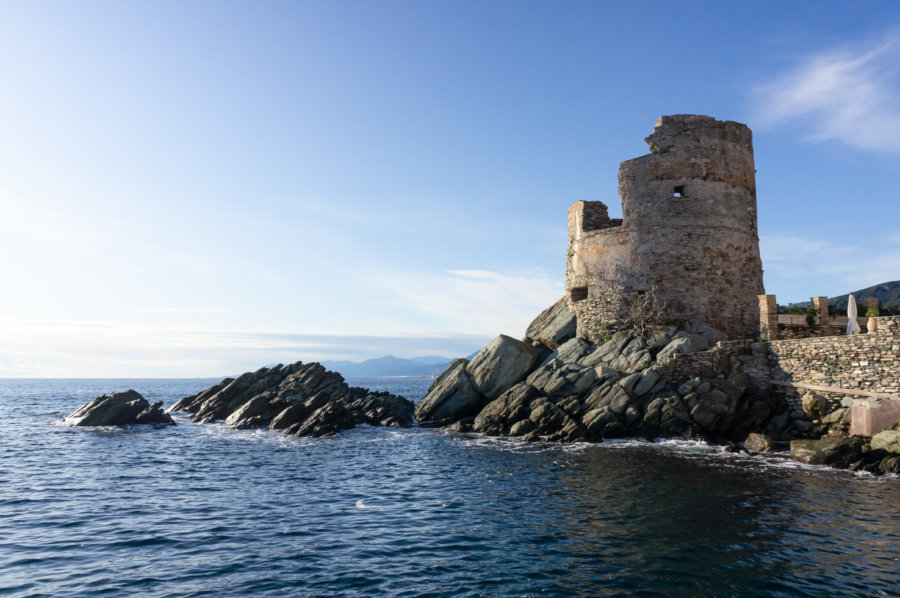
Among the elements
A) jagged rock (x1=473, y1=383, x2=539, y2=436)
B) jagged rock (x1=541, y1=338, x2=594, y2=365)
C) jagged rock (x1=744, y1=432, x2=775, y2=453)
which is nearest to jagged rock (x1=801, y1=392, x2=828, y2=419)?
jagged rock (x1=744, y1=432, x2=775, y2=453)

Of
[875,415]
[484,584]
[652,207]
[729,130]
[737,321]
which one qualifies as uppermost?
[729,130]

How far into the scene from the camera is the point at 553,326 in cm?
3528

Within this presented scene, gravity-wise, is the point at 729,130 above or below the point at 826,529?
above

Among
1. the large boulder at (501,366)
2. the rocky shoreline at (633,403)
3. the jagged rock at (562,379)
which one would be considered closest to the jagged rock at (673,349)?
the rocky shoreline at (633,403)

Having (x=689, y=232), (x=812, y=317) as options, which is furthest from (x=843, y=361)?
(x=689, y=232)

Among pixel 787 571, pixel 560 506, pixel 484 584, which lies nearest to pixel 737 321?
pixel 560 506

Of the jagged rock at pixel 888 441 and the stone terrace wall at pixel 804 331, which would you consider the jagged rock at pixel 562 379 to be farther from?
the jagged rock at pixel 888 441

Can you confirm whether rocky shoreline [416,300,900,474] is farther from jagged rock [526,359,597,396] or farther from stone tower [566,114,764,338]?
stone tower [566,114,764,338]

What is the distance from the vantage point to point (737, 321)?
3081 cm

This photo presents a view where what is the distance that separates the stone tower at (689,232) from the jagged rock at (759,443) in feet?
31.5

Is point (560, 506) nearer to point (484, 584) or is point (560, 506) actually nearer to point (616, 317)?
point (484, 584)

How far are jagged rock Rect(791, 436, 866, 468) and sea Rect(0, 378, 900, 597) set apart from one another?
0.69 metres

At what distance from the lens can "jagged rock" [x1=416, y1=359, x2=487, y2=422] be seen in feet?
103

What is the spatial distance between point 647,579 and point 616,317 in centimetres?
2274
